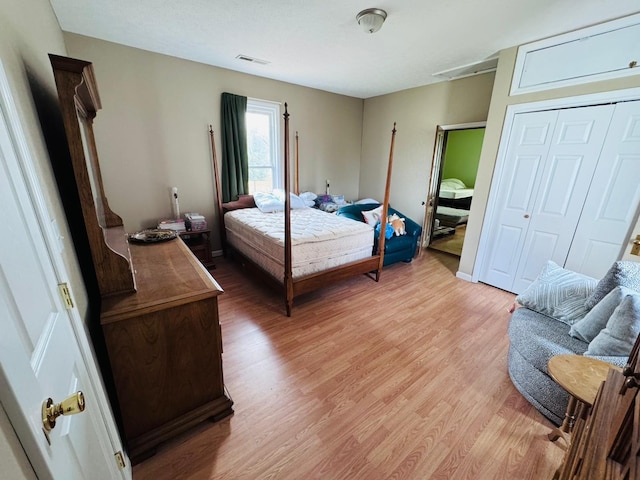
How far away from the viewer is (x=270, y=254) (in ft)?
9.00

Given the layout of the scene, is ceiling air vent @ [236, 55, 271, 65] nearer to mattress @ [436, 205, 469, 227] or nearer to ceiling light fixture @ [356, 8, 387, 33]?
ceiling light fixture @ [356, 8, 387, 33]

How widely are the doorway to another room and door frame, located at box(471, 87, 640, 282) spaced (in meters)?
0.78

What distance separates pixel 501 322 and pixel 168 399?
2.90 m

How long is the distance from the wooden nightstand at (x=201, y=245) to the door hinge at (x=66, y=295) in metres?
2.70

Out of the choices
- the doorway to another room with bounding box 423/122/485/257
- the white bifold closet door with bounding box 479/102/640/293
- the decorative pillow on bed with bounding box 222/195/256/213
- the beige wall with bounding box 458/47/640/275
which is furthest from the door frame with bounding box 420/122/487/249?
the decorative pillow on bed with bounding box 222/195/256/213

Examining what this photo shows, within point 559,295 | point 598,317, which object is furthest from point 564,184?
point 598,317

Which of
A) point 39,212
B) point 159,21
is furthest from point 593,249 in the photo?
point 159,21

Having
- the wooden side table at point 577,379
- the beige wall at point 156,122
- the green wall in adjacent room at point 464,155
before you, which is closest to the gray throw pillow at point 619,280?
the wooden side table at point 577,379

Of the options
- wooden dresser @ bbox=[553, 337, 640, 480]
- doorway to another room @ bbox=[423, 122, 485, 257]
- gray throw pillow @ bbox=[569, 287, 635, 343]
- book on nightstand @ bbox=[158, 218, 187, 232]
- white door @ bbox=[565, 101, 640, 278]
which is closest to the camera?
wooden dresser @ bbox=[553, 337, 640, 480]

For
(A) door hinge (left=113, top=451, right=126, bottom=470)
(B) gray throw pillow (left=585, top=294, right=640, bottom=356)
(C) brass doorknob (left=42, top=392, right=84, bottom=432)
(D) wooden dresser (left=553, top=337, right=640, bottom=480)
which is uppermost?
(C) brass doorknob (left=42, top=392, right=84, bottom=432)

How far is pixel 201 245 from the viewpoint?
3547 millimetres

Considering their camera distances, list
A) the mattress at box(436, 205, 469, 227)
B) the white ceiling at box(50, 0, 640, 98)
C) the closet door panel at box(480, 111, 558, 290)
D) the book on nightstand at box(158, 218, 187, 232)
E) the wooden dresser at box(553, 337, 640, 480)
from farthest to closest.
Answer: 1. the mattress at box(436, 205, 469, 227)
2. the book on nightstand at box(158, 218, 187, 232)
3. the closet door panel at box(480, 111, 558, 290)
4. the white ceiling at box(50, 0, 640, 98)
5. the wooden dresser at box(553, 337, 640, 480)

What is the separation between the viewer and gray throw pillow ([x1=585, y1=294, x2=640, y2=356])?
4.45 ft

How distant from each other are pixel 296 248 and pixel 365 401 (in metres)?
1.41
